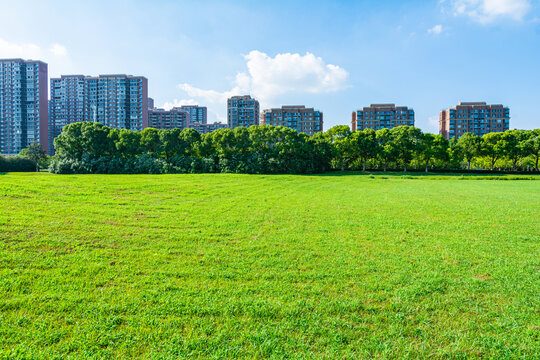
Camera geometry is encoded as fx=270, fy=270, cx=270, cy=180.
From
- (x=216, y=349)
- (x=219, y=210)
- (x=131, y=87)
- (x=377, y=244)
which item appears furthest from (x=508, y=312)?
(x=131, y=87)

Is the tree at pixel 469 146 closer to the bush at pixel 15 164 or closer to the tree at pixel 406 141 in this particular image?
the tree at pixel 406 141

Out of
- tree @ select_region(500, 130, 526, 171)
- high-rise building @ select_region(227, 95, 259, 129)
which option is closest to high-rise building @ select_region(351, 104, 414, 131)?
high-rise building @ select_region(227, 95, 259, 129)

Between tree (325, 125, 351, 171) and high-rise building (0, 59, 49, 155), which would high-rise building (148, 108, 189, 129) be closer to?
high-rise building (0, 59, 49, 155)

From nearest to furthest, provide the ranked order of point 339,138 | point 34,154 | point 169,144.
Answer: point 169,144, point 339,138, point 34,154

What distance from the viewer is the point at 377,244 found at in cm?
849

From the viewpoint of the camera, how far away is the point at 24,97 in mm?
127875

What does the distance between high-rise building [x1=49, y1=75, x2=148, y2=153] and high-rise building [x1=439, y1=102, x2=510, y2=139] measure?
166096 mm

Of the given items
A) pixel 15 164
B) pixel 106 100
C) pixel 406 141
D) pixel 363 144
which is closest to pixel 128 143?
pixel 15 164

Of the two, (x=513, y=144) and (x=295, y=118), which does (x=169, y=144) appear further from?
(x=295, y=118)

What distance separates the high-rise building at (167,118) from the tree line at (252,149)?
109m

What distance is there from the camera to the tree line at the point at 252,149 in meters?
54.2

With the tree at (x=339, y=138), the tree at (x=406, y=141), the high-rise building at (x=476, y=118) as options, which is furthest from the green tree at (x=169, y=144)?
the high-rise building at (x=476, y=118)

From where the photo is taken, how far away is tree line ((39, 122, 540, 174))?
178 feet

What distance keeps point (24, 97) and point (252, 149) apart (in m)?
137
